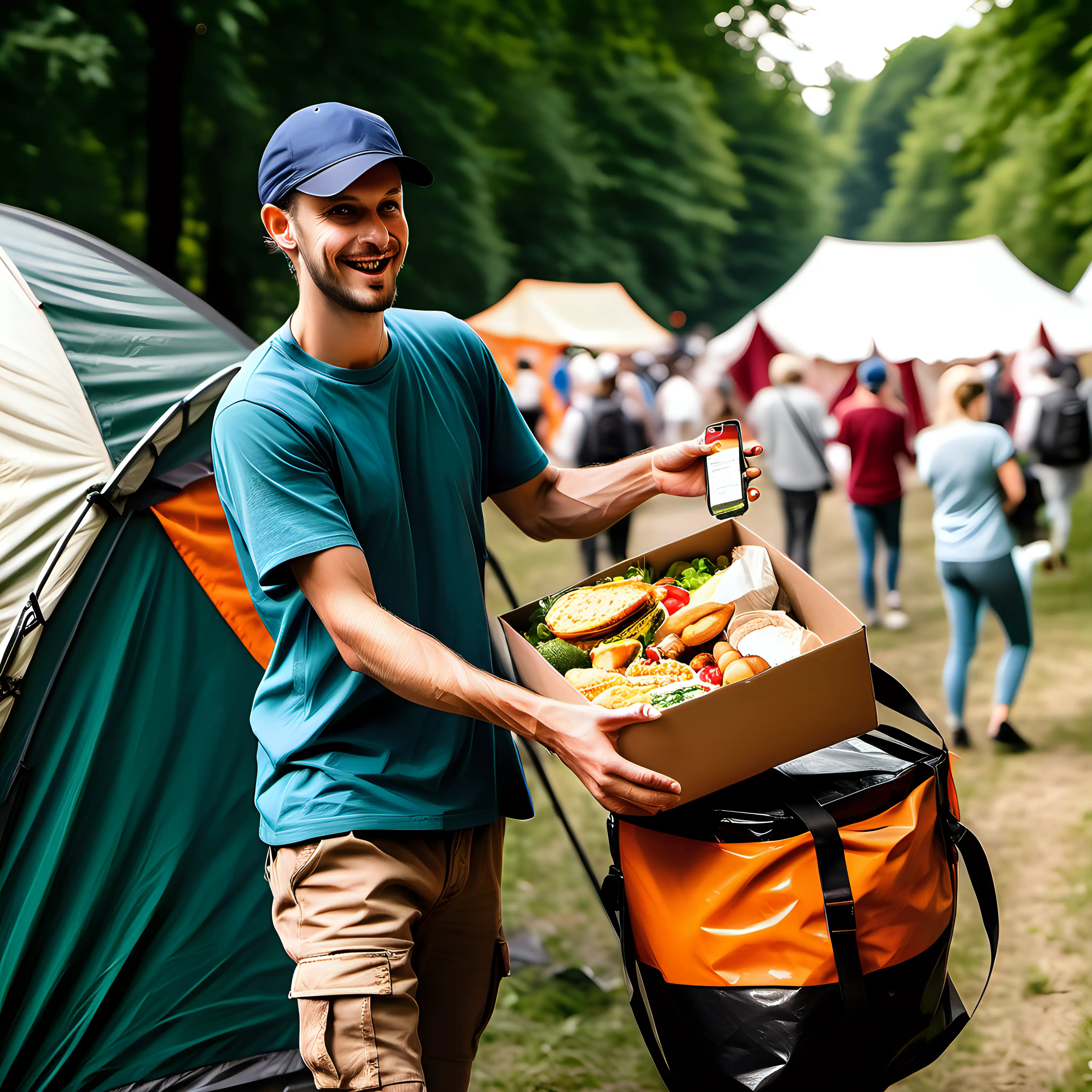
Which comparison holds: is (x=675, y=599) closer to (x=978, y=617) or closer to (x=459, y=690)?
(x=459, y=690)

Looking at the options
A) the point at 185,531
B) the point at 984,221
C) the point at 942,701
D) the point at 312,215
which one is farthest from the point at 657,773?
the point at 984,221

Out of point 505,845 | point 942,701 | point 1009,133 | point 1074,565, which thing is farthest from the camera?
point 1009,133

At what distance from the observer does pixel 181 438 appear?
3098mm

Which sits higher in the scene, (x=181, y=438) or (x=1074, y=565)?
(x=181, y=438)

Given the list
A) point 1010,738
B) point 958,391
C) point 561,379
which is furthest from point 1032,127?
point 1010,738

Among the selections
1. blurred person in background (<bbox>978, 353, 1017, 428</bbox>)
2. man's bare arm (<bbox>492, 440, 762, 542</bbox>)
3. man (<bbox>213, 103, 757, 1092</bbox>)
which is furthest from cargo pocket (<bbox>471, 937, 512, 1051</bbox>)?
blurred person in background (<bbox>978, 353, 1017, 428</bbox>)

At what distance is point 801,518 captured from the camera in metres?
8.88

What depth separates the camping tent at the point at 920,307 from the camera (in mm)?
12102

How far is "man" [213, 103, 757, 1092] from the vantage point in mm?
1834

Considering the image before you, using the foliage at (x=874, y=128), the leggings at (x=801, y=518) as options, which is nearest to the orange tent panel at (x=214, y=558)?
the leggings at (x=801, y=518)

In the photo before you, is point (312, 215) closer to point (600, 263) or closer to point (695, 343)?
point (695, 343)

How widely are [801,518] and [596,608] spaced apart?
6928 millimetres

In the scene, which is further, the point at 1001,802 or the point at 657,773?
the point at 1001,802

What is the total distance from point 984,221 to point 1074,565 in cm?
1514
